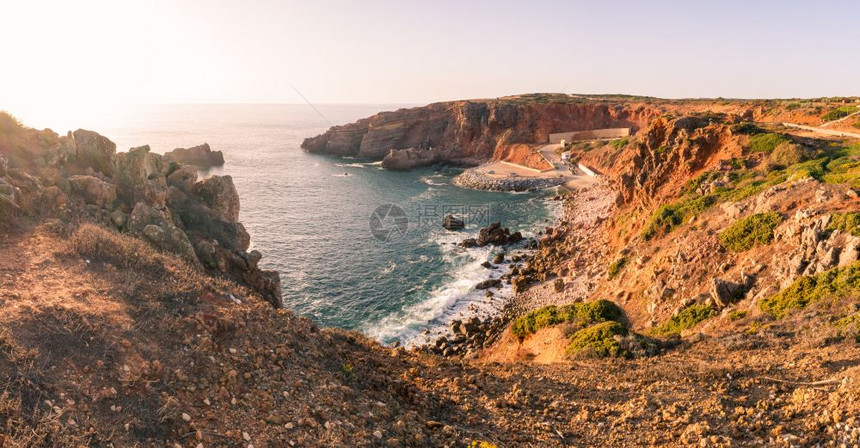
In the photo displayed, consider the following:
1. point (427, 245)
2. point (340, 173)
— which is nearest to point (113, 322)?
point (427, 245)

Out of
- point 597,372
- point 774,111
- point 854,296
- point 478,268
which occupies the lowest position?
point 478,268

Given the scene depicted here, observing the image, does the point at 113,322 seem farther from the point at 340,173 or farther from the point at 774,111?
the point at 340,173

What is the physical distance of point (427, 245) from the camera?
4891cm

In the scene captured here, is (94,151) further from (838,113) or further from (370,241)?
(838,113)

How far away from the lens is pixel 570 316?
2339 cm

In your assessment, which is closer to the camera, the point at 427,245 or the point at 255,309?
the point at 255,309

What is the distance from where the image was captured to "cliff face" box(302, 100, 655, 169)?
106787 mm

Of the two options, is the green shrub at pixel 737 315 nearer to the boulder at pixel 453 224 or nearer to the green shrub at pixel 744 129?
the green shrub at pixel 744 129

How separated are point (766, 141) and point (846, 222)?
57.2 ft

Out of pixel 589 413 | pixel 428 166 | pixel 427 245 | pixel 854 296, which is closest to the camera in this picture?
pixel 589 413

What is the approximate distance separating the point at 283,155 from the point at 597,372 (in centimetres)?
11818

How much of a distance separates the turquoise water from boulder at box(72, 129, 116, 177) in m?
17.5

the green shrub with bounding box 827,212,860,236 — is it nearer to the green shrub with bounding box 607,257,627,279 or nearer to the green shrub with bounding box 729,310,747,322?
the green shrub with bounding box 729,310,747,322

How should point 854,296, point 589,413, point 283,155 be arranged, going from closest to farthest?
point 589,413 < point 854,296 < point 283,155
